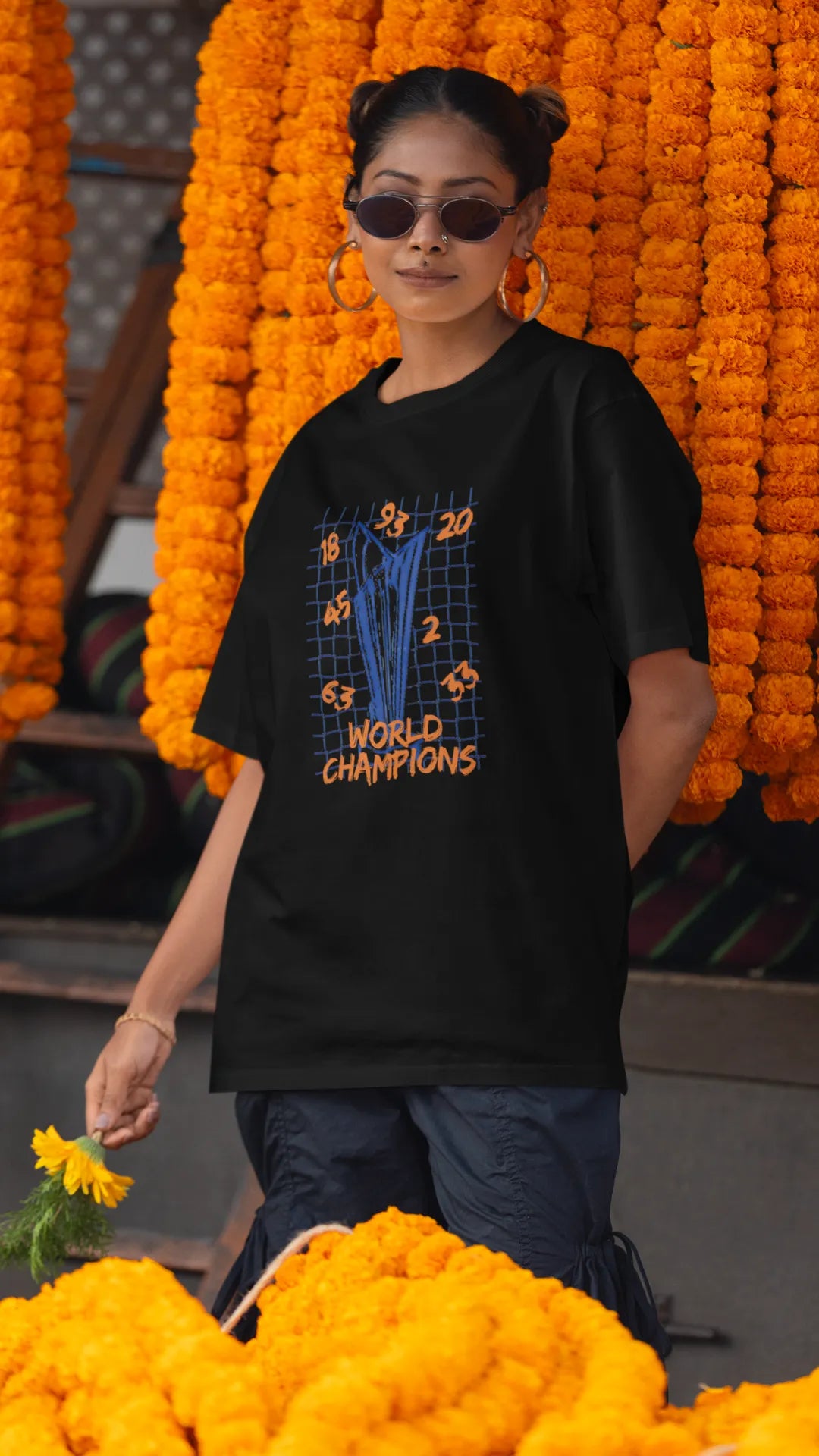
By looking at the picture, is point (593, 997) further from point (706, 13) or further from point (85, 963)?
point (85, 963)

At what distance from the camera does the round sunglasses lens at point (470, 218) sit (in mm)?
1223

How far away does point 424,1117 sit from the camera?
1156 millimetres

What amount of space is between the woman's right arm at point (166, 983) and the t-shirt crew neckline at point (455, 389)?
1.07 ft

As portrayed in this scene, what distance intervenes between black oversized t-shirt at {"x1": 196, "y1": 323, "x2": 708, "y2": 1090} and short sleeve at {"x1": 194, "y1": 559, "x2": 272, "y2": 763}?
71mm

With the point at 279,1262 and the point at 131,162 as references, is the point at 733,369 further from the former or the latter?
the point at 131,162

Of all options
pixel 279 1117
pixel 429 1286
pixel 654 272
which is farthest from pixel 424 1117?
pixel 654 272

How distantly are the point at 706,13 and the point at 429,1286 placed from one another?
130 centimetres

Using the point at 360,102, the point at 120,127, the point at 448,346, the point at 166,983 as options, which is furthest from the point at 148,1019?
the point at 120,127

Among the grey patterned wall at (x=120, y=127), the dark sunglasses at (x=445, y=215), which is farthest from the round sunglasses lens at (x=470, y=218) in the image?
the grey patterned wall at (x=120, y=127)

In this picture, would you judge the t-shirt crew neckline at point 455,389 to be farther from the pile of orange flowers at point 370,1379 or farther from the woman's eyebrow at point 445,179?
the pile of orange flowers at point 370,1379

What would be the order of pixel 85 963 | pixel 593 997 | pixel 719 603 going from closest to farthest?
1. pixel 593 997
2. pixel 719 603
3. pixel 85 963

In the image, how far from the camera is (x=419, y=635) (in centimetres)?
119

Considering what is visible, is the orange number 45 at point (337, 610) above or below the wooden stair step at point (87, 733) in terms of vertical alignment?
above

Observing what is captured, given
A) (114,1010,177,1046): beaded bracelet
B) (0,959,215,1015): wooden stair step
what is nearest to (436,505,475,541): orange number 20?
(114,1010,177,1046): beaded bracelet
